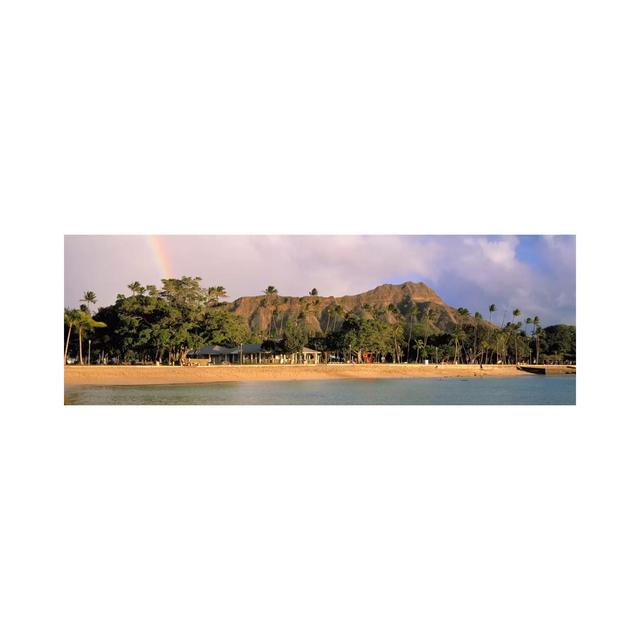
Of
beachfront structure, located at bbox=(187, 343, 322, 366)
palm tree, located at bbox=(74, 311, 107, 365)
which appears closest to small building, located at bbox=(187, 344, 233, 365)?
beachfront structure, located at bbox=(187, 343, 322, 366)

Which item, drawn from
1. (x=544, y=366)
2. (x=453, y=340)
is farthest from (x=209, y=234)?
(x=453, y=340)

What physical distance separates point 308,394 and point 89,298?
6.66 metres

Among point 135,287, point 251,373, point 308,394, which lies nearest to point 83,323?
point 135,287

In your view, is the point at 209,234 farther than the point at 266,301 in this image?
No

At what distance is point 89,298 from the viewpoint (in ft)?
58.0

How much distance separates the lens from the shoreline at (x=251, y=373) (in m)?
20.0

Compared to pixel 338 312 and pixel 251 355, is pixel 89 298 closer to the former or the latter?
pixel 251 355

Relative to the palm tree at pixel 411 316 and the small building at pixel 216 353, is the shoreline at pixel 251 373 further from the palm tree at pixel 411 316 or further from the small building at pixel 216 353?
the palm tree at pixel 411 316

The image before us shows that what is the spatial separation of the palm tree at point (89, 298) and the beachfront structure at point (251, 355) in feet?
41.7

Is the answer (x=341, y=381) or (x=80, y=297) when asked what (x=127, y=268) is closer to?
(x=80, y=297)
